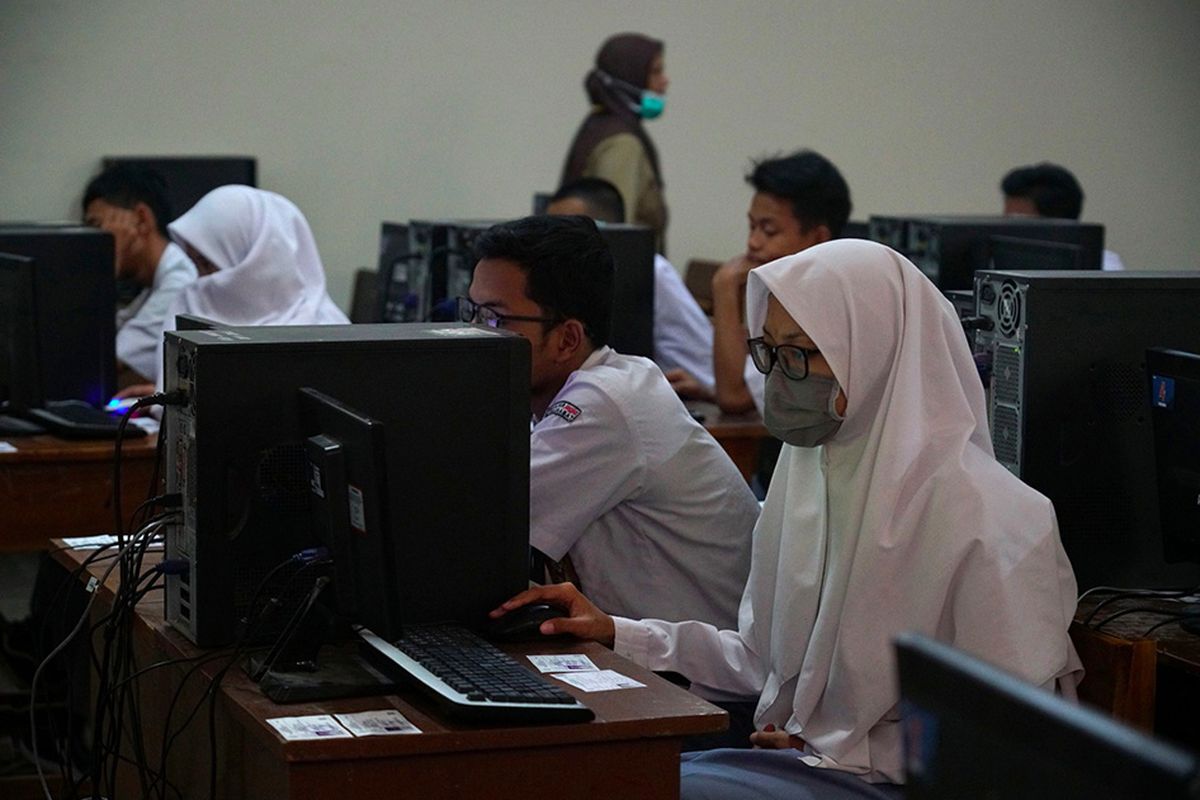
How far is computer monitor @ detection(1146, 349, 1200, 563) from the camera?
234 centimetres

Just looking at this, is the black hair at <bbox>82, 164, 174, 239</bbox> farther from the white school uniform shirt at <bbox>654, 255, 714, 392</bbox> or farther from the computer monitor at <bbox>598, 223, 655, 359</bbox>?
the computer monitor at <bbox>598, 223, 655, 359</bbox>

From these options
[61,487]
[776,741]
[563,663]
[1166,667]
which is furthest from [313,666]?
[61,487]

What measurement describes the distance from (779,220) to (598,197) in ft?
2.98

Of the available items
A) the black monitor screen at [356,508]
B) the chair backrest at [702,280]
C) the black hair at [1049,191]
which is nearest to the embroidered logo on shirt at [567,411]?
the black monitor screen at [356,508]

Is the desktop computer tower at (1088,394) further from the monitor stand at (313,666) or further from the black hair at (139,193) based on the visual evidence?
the black hair at (139,193)

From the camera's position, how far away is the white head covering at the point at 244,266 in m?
4.51

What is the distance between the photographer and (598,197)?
5164mm

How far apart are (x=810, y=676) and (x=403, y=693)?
58 cm

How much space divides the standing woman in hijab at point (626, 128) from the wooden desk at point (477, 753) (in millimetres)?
4531

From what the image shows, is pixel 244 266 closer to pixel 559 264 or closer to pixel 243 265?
pixel 243 265

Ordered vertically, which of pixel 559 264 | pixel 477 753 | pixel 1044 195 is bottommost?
pixel 477 753

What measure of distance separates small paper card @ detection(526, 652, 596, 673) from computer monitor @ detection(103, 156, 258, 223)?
428 cm

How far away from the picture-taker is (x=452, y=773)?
1.83m

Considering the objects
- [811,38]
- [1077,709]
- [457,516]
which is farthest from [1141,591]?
[811,38]
